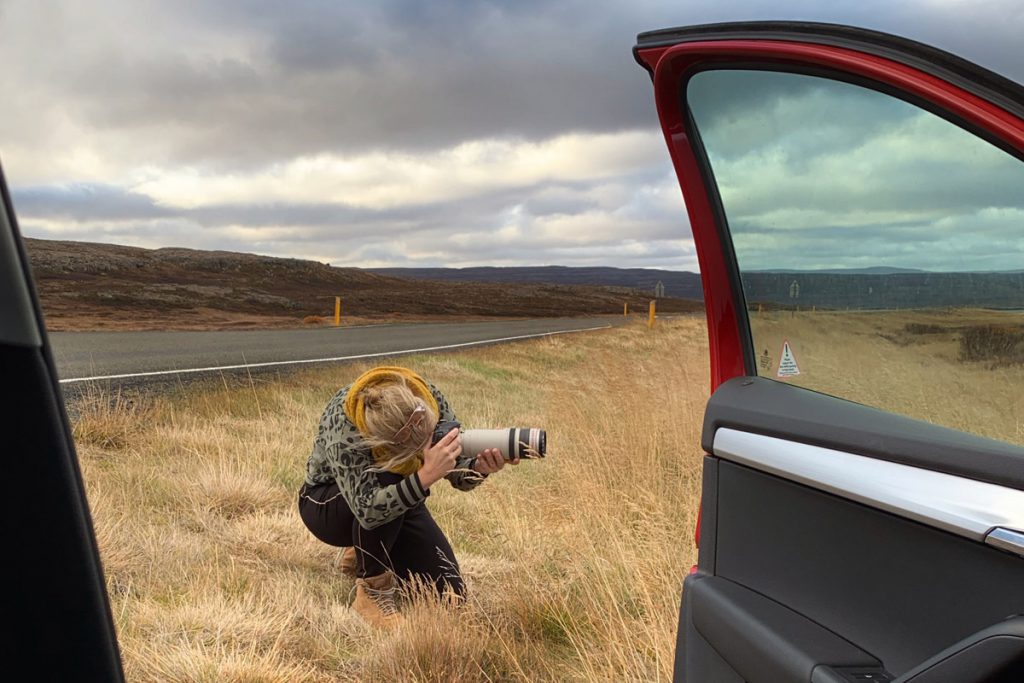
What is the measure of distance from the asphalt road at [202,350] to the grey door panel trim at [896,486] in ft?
28.1

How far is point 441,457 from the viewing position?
10.4 feet

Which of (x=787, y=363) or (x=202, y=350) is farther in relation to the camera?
(x=202, y=350)

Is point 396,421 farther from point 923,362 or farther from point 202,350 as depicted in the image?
point 202,350

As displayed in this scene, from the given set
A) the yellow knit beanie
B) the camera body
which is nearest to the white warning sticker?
the camera body

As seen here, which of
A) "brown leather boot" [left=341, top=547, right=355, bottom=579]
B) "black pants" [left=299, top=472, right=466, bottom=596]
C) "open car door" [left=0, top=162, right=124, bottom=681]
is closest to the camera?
"open car door" [left=0, top=162, right=124, bottom=681]

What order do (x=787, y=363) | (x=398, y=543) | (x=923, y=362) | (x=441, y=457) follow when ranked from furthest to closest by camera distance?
(x=398, y=543)
(x=441, y=457)
(x=787, y=363)
(x=923, y=362)

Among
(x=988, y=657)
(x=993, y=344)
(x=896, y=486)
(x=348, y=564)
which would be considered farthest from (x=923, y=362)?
(x=348, y=564)

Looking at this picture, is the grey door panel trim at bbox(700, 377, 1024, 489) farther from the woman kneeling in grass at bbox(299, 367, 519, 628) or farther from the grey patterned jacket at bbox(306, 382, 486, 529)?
the grey patterned jacket at bbox(306, 382, 486, 529)

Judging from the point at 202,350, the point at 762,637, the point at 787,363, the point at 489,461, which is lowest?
the point at 202,350

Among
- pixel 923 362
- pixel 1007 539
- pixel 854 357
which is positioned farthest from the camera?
pixel 854 357

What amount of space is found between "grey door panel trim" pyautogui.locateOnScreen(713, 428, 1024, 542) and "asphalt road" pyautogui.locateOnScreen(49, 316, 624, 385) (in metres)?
8.56

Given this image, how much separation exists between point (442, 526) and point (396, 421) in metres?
1.78

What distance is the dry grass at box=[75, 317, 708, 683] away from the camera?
2832mm

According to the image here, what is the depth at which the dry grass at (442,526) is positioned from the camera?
2.83 meters
